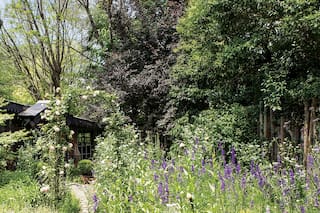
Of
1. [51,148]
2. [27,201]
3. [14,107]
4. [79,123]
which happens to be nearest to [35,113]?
[14,107]

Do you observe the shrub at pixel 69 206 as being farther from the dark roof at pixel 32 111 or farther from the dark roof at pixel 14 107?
the dark roof at pixel 14 107

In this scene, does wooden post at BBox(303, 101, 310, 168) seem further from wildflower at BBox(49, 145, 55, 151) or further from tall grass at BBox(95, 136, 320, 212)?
wildflower at BBox(49, 145, 55, 151)

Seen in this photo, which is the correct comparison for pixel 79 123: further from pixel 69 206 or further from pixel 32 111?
pixel 69 206

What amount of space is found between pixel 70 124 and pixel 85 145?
1.82m

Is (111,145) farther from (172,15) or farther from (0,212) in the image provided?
(172,15)

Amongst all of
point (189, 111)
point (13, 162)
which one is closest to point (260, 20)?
point (189, 111)

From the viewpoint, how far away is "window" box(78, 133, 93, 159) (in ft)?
39.5

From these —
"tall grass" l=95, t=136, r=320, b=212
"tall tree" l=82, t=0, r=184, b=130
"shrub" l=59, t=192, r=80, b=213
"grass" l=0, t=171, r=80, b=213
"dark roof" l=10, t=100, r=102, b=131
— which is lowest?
"shrub" l=59, t=192, r=80, b=213

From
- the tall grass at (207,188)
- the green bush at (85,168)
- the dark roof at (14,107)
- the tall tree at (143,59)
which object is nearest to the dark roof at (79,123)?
the green bush at (85,168)

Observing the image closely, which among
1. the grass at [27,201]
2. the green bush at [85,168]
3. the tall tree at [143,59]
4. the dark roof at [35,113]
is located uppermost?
the tall tree at [143,59]

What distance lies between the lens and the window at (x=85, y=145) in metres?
12.1

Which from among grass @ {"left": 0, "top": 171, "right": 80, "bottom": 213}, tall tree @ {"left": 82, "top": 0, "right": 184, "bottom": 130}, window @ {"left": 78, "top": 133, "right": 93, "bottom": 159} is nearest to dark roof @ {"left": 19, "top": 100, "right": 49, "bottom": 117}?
tall tree @ {"left": 82, "top": 0, "right": 184, "bottom": 130}

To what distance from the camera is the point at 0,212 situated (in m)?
3.99

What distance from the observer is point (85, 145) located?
40.2ft
